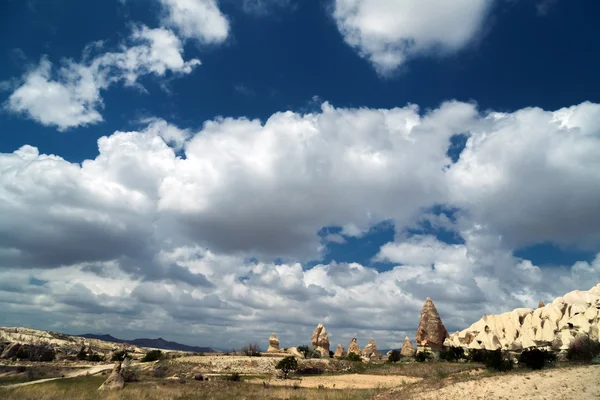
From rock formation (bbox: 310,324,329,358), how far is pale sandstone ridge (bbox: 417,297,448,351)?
19025mm

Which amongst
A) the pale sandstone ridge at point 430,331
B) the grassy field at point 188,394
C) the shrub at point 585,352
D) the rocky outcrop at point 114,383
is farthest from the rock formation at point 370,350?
the rocky outcrop at point 114,383

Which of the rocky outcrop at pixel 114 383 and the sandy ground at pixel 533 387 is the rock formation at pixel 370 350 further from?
the sandy ground at pixel 533 387

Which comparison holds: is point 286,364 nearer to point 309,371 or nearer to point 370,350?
point 309,371

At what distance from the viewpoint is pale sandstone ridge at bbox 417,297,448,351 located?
7250 centimetres

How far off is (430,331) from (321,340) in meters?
22.6

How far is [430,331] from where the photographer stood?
239 ft

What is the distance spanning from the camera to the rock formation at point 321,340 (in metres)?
82.2

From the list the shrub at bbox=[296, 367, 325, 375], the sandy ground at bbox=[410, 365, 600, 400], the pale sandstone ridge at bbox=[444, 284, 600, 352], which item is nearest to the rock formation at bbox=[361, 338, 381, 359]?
the pale sandstone ridge at bbox=[444, 284, 600, 352]

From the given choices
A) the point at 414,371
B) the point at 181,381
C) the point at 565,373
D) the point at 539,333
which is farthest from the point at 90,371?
the point at 539,333

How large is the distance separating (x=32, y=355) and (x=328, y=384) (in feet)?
186

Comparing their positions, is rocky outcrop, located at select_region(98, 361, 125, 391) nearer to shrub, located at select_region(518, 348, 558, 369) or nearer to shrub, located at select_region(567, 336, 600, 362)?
shrub, located at select_region(518, 348, 558, 369)

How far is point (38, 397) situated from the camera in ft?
74.5

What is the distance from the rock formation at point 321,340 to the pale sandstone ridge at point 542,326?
23606 millimetres

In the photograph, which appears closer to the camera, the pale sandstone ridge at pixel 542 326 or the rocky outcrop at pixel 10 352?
the pale sandstone ridge at pixel 542 326
